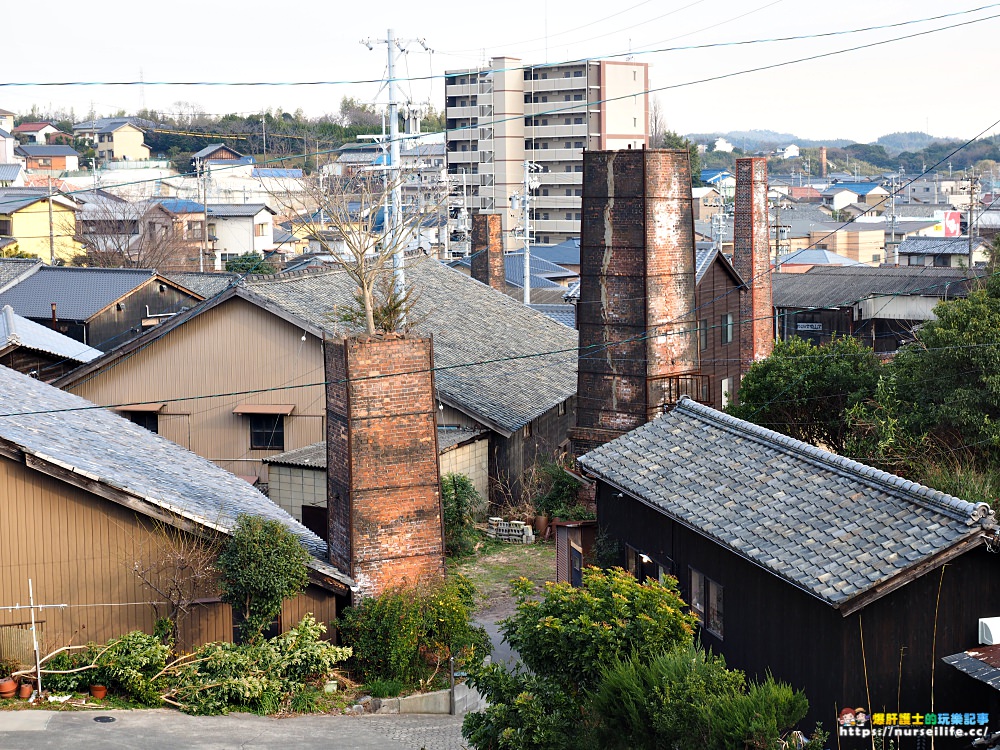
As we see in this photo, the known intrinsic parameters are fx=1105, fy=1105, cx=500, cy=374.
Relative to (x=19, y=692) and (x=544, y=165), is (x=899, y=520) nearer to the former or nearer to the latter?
(x=19, y=692)

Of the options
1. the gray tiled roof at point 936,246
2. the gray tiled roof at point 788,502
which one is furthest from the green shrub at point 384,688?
the gray tiled roof at point 936,246

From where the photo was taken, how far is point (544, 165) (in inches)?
3054

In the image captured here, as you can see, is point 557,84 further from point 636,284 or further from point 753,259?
point 636,284

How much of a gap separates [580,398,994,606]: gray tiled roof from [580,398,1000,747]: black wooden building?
0.06ft

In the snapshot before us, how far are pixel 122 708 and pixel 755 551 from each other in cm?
720

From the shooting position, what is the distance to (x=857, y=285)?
4553 centimetres

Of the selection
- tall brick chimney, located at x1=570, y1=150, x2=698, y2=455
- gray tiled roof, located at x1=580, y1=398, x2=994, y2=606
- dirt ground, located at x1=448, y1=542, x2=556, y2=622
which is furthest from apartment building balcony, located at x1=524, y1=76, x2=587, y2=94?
gray tiled roof, located at x1=580, y1=398, x2=994, y2=606

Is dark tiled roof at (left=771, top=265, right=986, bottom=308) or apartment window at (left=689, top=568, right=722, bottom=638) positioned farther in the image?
dark tiled roof at (left=771, top=265, right=986, bottom=308)

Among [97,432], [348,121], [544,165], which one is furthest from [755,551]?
[348,121]

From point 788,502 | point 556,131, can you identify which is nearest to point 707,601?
point 788,502

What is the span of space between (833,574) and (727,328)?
72.3 feet

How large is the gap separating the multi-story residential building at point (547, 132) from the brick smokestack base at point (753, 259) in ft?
138

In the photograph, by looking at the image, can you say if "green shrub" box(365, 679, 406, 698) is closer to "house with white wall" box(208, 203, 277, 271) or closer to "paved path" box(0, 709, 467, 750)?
"paved path" box(0, 709, 467, 750)

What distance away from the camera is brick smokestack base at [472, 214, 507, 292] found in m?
38.5
